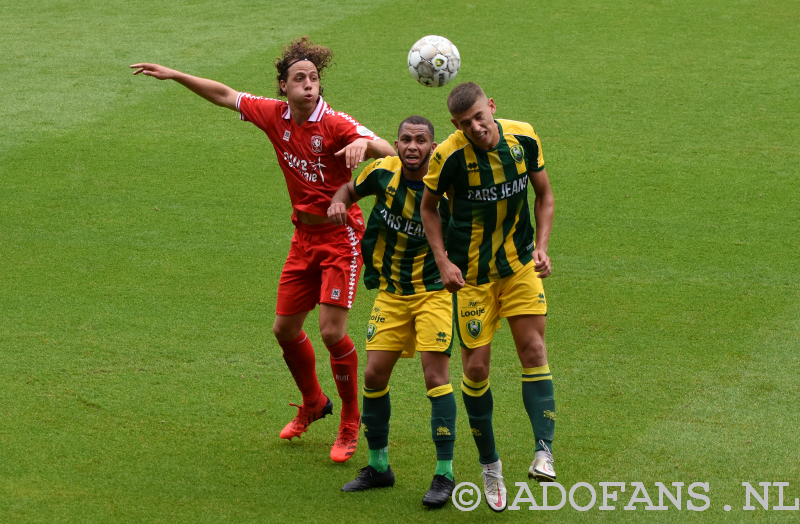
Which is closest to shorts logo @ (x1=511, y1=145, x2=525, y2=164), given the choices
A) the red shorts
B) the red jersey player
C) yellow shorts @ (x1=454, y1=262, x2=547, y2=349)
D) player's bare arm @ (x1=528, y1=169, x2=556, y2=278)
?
player's bare arm @ (x1=528, y1=169, x2=556, y2=278)

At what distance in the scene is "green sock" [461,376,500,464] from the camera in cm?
498

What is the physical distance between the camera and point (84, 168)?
10922mm

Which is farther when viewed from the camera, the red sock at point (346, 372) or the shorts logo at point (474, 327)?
the red sock at point (346, 372)

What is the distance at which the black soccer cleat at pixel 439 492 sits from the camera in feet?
16.4

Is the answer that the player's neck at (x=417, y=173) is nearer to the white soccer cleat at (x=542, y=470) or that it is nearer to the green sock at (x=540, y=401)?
the green sock at (x=540, y=401)

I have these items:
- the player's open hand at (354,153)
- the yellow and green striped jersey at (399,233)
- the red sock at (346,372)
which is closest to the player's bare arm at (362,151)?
the player's open hand at (354,153)

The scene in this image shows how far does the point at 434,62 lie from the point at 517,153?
2.00 meters

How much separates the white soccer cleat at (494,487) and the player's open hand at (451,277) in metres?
1.03

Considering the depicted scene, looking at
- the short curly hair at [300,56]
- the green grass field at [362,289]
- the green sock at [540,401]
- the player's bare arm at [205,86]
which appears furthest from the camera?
the player's bare arm at [205,86]

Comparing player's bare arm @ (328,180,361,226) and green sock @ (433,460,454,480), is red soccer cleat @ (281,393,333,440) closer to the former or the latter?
green sock @ (433,460,454,480)

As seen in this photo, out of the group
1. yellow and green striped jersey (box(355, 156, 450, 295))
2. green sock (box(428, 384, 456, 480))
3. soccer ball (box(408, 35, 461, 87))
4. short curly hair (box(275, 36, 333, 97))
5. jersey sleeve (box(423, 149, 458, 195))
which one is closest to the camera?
jersey sleeve (box(423, 149, 458, 195))

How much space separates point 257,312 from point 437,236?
3.26m

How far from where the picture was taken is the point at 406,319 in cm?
519

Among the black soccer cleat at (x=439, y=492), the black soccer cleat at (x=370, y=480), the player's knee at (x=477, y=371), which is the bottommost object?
the black soccer cleat at (x=370, y=480)
